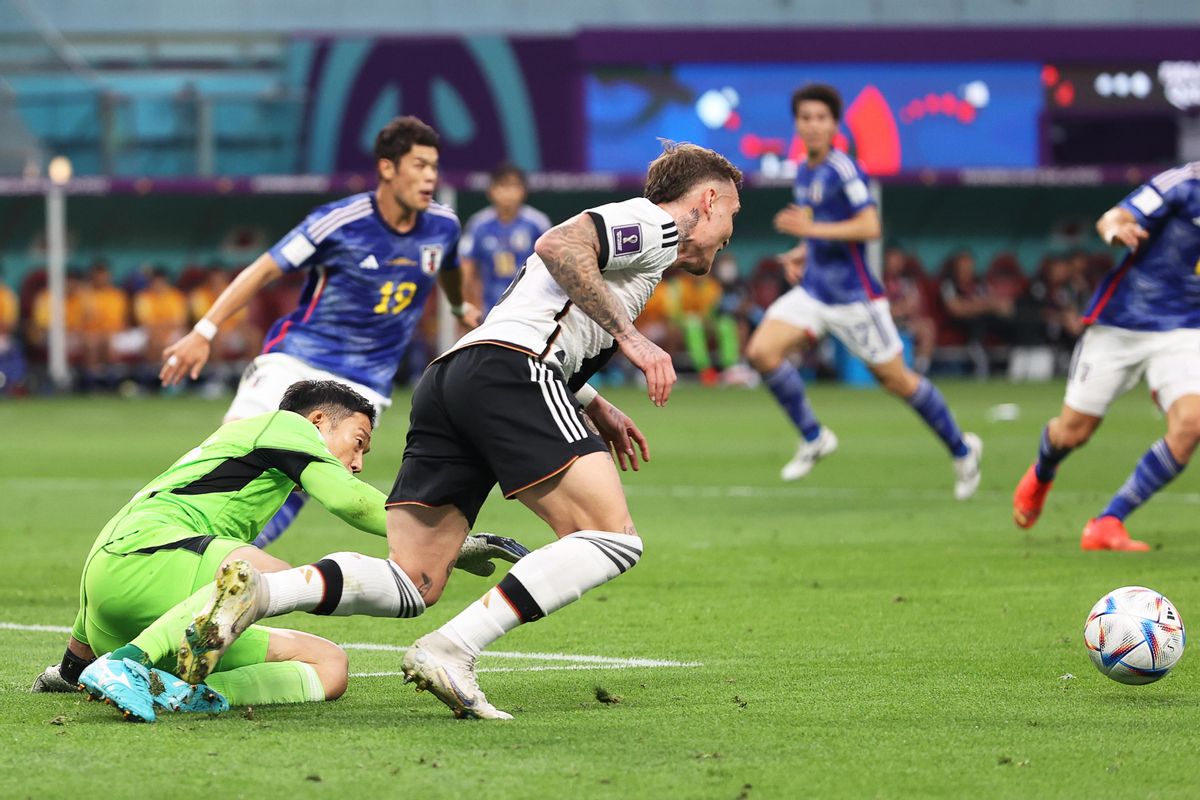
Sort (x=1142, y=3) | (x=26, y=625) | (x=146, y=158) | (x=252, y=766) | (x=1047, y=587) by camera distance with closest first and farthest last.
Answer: (x=252, y=766) < (x=26, y=625) < (x=1047, y=587) < (x=146, y=158) < (x=1142, y=3)

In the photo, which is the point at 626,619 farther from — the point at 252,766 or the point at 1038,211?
the point at 1038,211

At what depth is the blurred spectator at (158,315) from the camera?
29.9m

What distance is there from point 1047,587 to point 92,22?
1224 inches

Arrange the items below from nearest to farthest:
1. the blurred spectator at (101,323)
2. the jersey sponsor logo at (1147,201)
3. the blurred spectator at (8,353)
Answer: the jersey sponsor logo at (1147,201), the blurred spectator at (8,353), the blurred spectator at (101,323)

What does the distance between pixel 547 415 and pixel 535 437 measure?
0.28ft

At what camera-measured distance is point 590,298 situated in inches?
228

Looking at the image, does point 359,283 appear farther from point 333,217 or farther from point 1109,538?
point 1109,538

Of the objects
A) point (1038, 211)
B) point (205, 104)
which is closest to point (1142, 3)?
point (1038, 211)

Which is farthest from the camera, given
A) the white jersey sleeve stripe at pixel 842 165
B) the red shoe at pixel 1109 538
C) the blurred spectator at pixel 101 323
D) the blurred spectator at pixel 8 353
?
the blurred spectator at pixel 101 323

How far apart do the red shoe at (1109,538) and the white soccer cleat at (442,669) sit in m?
5.61

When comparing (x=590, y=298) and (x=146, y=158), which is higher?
(x=590, y=298)

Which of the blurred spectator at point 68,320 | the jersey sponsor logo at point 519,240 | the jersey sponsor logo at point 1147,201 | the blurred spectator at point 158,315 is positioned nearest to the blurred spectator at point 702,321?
the blurred spectator at point 158,315

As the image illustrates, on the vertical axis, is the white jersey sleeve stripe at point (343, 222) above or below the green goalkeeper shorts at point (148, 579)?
above

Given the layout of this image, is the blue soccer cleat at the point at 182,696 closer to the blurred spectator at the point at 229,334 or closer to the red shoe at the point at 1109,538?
the red shoe at the point at 1109,538
